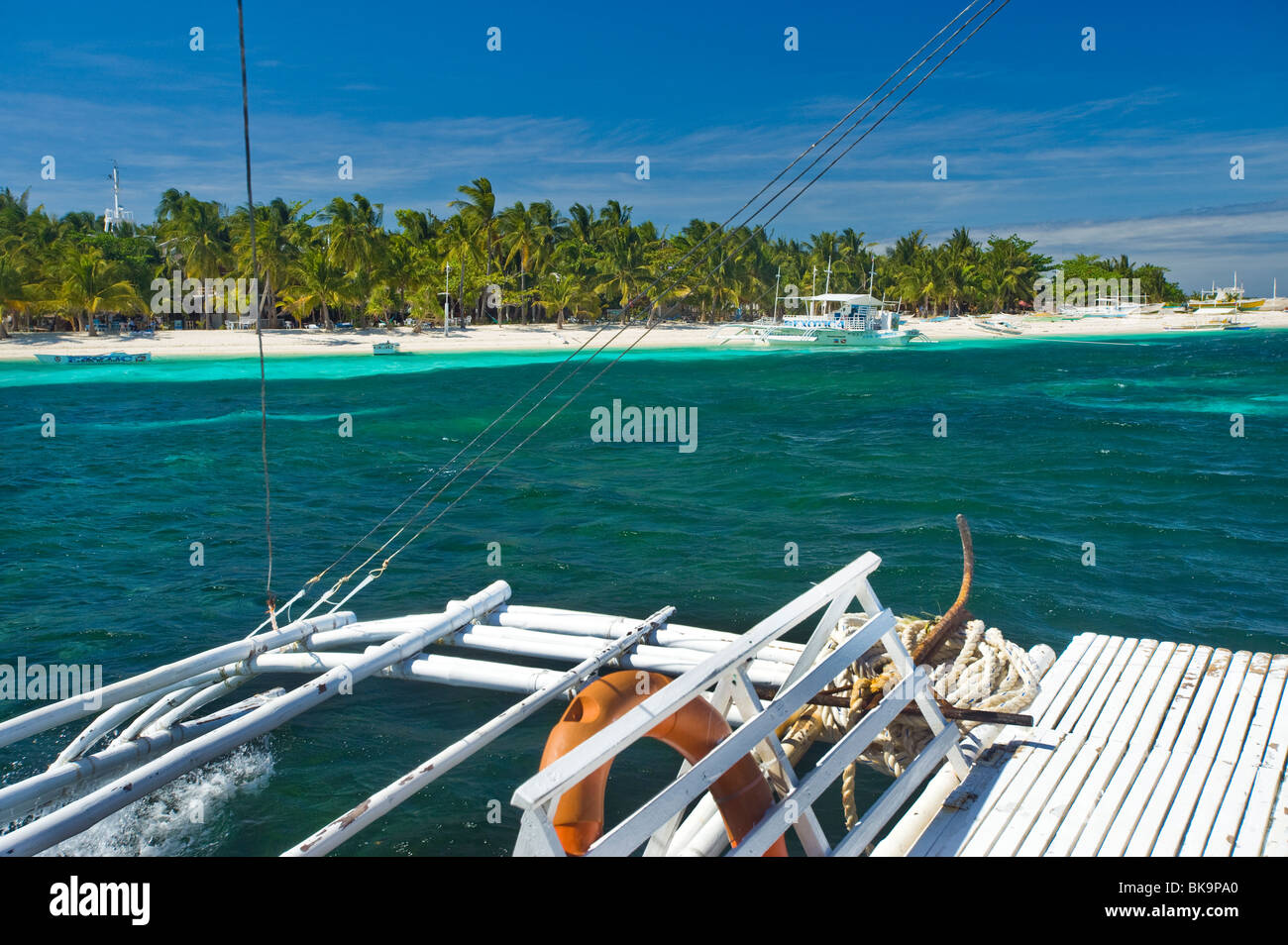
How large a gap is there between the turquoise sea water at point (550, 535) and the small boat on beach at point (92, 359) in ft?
60.6

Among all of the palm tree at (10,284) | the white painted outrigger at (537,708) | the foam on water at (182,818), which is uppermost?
the palm tree at (10,284)

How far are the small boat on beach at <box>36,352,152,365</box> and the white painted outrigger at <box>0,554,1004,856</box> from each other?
61.0 metres

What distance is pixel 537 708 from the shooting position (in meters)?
6.66

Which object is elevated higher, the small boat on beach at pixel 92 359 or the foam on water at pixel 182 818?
the small boat on beach at pixel 92 359

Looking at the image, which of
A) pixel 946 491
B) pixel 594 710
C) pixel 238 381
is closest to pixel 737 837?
pixel 594 710

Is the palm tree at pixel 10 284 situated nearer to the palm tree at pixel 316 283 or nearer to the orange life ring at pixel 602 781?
the palm tree at pixel 316 283

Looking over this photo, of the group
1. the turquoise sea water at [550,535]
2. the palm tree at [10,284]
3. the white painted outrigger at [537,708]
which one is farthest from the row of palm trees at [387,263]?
the white painted outrigger at [537,708]

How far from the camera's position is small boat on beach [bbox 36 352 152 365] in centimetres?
6116

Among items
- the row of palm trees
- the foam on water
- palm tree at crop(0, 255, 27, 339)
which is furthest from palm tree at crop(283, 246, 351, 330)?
the foam on water

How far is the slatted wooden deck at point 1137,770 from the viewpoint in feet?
18.2

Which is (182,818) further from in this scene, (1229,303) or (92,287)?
(1229,303)

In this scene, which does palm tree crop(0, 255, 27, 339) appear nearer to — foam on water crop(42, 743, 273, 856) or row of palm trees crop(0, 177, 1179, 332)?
row of palm trees crop(0, 177, 1179, 332)
